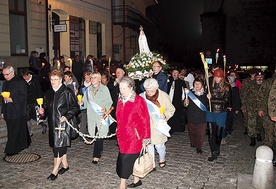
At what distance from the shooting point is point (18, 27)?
49.0 feet

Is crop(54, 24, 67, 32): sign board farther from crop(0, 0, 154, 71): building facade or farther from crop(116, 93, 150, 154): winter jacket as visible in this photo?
crop(116, 93, 150, 154): winter jacket

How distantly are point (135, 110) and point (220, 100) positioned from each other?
2.84m

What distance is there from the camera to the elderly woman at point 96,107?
662 centimetres

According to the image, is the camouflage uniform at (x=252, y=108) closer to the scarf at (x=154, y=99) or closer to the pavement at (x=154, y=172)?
the pavement at (x=154, y=172)

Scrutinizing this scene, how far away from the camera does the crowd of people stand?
491 centimetres

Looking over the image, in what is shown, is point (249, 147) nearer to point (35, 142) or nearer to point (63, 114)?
point (63, 114)

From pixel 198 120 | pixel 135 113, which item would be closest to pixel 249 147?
pixel 198 120

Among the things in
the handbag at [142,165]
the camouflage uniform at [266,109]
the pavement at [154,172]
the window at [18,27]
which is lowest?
the pavement at [154,172]

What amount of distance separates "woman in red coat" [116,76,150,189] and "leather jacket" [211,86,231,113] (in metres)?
2.59

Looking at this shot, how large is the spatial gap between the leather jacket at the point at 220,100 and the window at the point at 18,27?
10.5 m

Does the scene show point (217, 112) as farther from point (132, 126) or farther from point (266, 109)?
point (132, 126)

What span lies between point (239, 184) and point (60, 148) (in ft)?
10.6

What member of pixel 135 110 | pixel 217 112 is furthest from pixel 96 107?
pixel 217 112

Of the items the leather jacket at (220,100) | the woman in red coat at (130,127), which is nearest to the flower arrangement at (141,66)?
the leather jacket at (220,100)
